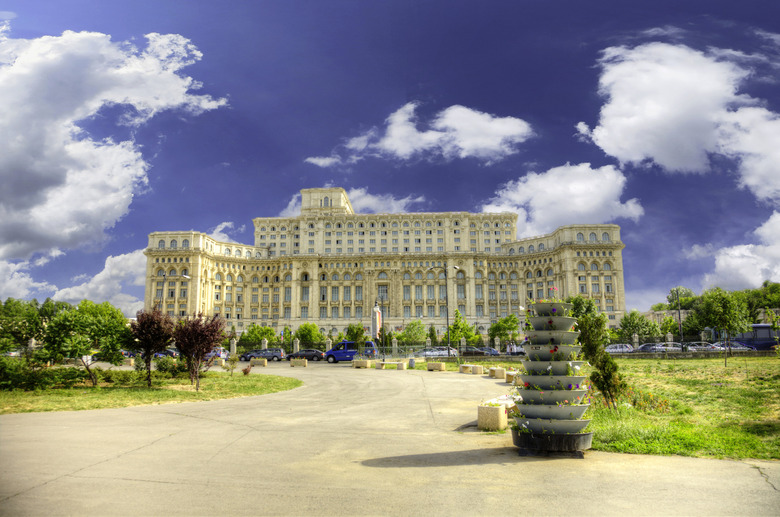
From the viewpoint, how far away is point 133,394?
61.0 ft

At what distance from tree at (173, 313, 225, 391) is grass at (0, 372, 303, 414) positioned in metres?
1.19

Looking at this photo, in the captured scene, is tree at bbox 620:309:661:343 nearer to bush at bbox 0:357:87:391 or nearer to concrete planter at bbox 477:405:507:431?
concrete planter at bbox 477:405:507:431

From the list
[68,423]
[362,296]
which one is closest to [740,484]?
[68,423]

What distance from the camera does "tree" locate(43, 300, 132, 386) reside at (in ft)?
64.2

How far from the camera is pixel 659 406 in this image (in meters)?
13.8

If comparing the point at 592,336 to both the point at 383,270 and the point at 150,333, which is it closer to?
the point at 150,333

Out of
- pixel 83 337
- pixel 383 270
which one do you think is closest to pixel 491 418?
pixel 83 337

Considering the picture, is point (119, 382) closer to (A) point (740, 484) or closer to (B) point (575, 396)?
(B) point (575, 396)

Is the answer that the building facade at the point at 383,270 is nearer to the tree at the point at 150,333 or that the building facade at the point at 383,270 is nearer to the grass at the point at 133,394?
the grass at the point at 133,394

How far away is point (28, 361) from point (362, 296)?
319 feet

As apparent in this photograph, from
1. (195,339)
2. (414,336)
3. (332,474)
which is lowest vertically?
(414,336)

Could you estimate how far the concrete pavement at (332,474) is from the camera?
243 inches

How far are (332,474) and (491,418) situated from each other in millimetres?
5105

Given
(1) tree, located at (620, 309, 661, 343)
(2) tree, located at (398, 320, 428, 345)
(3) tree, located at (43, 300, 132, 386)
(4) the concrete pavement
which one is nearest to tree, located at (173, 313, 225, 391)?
(3) tree, located at (43, 300, 132, 386)
